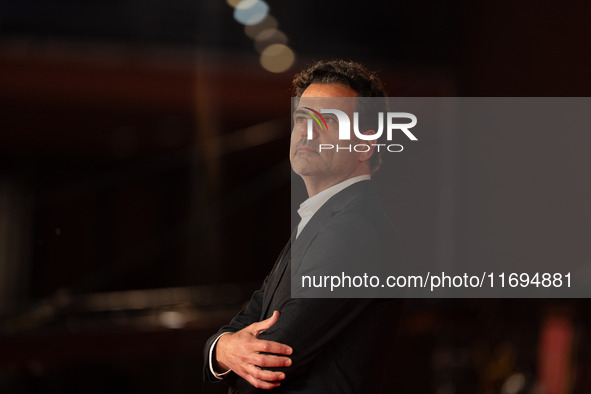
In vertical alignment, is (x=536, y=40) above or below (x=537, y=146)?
→ above

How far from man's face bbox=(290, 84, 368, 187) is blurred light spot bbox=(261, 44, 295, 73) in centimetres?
251

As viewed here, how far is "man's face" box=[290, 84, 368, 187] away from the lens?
1.12 m

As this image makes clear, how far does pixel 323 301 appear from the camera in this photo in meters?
0.98

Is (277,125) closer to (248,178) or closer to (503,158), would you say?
(248,178)

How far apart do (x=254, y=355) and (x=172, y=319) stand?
6.25 feet

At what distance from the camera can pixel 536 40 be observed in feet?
10.3

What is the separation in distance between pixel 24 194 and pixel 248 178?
5.42ft

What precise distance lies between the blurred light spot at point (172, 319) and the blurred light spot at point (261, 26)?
59.9 inches

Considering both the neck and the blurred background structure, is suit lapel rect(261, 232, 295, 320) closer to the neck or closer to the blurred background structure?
the neck

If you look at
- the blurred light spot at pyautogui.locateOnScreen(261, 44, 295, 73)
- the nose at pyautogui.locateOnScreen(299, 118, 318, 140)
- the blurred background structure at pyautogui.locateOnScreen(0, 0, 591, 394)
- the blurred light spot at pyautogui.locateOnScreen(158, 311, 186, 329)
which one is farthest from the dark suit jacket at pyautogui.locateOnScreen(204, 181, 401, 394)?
the blurred light spot at pyautogui.locateOnScreen(261, 44, 295, 73)

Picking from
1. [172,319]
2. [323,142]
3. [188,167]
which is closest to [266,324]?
[323,142]

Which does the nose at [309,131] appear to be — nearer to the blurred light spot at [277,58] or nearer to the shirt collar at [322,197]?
the shirt collar at [322,197]

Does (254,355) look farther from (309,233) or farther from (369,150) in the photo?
(369,150)

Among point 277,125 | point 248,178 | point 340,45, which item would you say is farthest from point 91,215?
point 340,45
